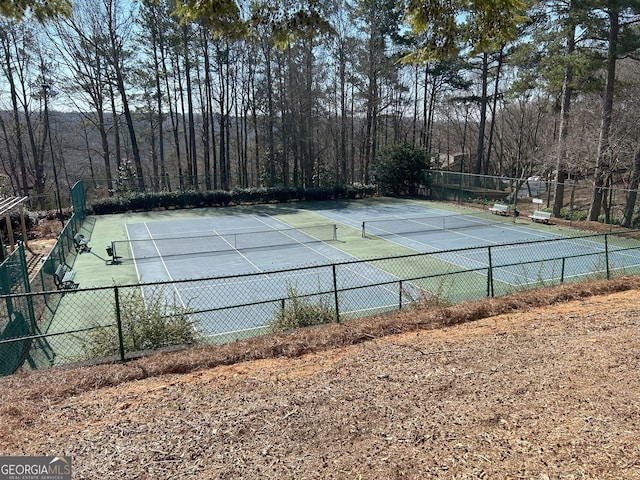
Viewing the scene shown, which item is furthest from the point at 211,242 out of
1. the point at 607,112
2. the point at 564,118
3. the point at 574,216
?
the point at 574,216

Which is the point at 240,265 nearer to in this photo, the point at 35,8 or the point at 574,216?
the point at 35,8

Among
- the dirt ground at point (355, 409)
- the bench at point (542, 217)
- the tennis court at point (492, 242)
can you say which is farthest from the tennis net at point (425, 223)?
the dirt ground at point (355, 409)

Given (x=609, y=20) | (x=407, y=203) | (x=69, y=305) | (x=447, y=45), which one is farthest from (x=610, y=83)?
(x=69, y=305)

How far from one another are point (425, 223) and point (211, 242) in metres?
11.8

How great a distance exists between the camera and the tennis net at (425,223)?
22906mm

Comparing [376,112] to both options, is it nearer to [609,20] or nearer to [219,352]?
[609,20]

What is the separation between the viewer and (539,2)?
70.1 feet

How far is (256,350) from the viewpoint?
21.0 ft

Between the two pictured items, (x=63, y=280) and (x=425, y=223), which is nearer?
(x=63, y=280)

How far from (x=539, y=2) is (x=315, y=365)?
2281 cm

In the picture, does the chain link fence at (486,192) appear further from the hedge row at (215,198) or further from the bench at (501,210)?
the hedge row at (215,198)

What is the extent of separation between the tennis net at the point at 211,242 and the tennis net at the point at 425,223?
8.09ft

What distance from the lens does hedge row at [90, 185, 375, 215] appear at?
1180 inches

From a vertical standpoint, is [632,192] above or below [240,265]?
above
